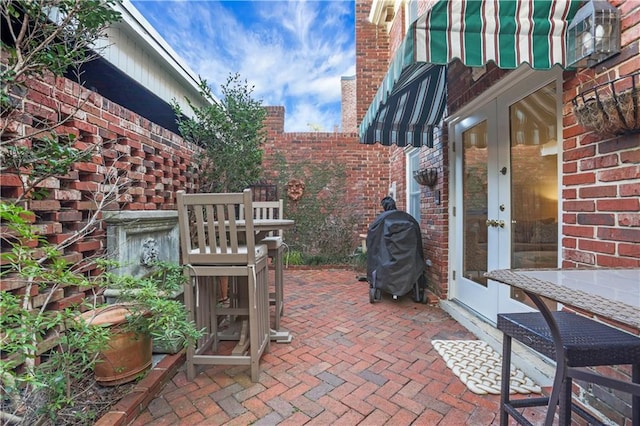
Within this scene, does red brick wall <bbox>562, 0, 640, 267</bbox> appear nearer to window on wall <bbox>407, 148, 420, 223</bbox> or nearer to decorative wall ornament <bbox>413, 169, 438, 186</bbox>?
decorative wall ornament <bbox>413, 169, 438, 186</bbox>

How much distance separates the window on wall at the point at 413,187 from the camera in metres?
4.54

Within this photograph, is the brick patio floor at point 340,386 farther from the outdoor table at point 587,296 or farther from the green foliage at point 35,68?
the green foliage at point 35,68

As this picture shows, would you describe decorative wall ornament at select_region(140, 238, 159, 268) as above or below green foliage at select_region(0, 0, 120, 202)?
below

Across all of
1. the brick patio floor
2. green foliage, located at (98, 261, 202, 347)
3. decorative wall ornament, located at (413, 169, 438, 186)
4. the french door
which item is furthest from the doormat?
decorative wall ornament, located at (413, 169, 438, 186)

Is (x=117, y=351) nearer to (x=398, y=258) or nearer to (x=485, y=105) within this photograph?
(x=398, y=258)

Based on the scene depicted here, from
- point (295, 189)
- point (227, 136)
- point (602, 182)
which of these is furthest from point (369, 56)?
point (602, 182)

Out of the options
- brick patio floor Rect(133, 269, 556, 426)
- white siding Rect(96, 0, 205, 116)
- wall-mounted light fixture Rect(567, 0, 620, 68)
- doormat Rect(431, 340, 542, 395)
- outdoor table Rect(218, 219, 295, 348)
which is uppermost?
white siding Rect(96, 0, 205, 116)

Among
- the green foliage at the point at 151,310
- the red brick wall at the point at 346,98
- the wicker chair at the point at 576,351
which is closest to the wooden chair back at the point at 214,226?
the green foliage at the point at 151,310

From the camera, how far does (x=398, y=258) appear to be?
3396 mm

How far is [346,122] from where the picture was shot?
1300 cm

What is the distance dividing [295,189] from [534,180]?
168 inches

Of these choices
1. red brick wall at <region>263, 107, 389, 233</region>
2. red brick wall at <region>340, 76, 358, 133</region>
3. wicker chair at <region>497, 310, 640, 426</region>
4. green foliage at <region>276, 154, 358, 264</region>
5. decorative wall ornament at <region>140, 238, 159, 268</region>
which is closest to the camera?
wicker chair at <region>497, 310, 640, 426</region>

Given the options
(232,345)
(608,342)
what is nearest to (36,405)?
(232,345)

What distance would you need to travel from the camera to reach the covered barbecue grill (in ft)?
11.0
